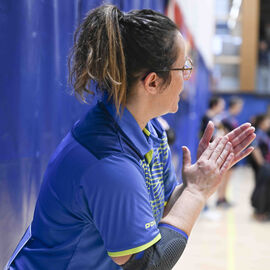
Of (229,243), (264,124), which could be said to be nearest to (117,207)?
(229,243)

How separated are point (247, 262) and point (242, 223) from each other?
1.47 m

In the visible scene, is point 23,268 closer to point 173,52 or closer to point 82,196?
point 82,196

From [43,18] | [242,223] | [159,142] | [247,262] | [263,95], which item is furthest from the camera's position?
[263,95]

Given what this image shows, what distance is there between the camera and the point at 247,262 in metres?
3.44

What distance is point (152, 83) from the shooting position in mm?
1002

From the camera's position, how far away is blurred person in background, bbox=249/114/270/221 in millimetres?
5082

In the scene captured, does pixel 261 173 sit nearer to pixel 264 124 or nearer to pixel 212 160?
pixel 264 124

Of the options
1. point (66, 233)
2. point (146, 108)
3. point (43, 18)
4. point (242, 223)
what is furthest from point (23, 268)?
point (242, 223)

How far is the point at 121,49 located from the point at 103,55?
0.04 meters

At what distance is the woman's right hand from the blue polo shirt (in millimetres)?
106

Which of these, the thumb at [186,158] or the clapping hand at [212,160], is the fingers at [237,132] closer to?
the clapping hand at [212,160]

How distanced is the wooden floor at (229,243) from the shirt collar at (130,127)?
244 centimetres

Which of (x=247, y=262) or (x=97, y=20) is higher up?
(x=97, y=20)

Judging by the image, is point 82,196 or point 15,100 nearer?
point 82,196
